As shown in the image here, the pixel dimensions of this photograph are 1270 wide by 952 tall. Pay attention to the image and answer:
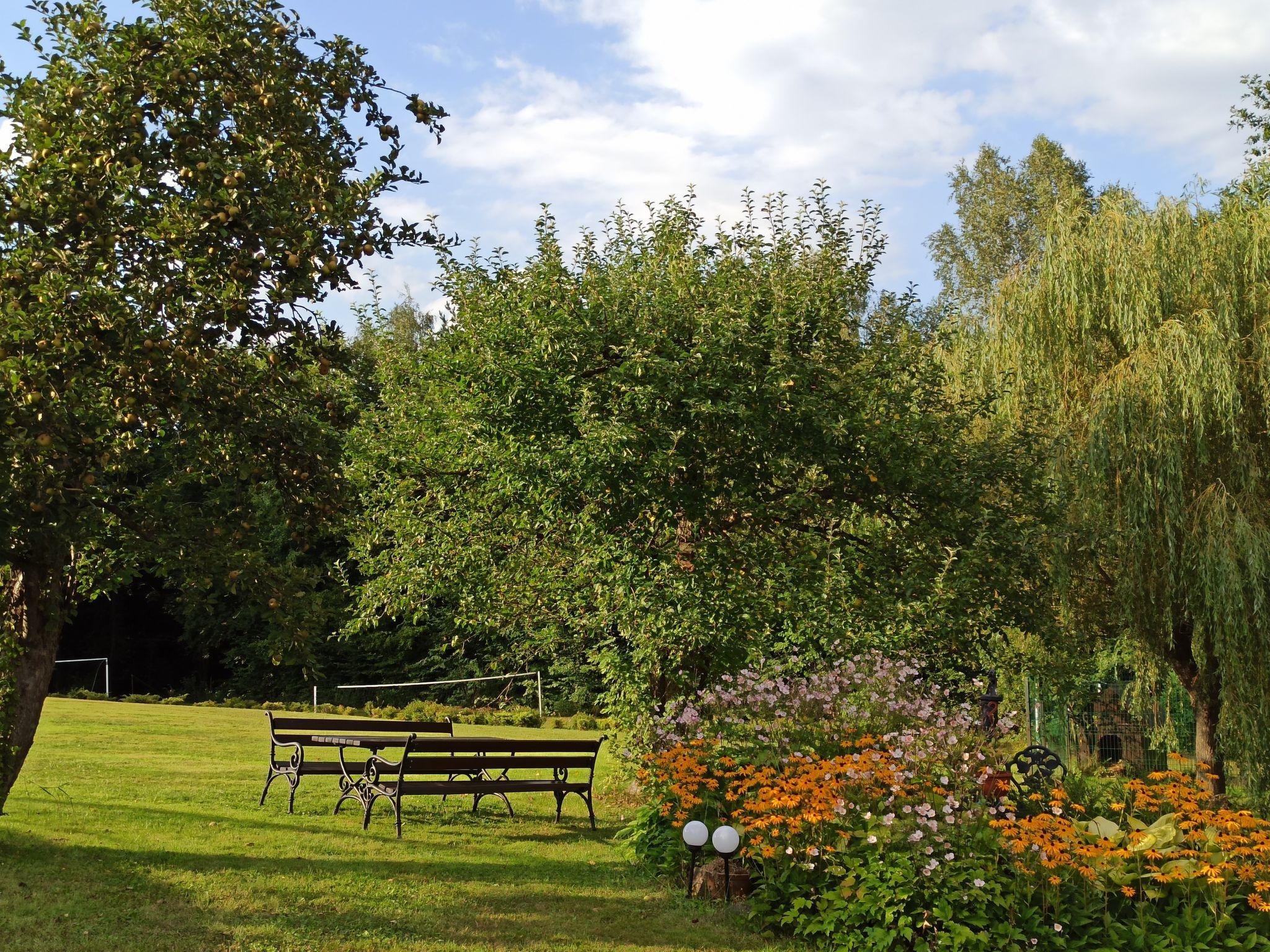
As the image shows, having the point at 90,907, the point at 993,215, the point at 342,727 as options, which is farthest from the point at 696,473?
the point at 993,215

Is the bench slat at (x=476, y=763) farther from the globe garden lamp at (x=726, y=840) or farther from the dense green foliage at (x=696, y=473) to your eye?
the globe garden lamp at (x=726, y=840)

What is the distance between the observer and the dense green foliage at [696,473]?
951 cm

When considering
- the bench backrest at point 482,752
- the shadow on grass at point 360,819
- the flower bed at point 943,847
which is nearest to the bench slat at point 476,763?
the bench backrest at point 482,752

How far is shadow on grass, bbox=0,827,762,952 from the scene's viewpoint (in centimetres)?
596

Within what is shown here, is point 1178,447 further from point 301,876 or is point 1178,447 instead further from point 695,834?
point 301,876

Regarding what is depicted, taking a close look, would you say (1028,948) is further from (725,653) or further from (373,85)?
(373,85)

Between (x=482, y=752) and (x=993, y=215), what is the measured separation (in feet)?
86.8

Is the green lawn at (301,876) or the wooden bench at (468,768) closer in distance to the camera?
the green lawn at (301,876)

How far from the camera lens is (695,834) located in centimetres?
698

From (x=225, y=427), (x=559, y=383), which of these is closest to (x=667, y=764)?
(x=559, y=383)

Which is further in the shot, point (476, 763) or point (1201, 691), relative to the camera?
point (1201, 691)

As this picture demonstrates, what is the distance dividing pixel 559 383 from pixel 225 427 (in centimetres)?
417

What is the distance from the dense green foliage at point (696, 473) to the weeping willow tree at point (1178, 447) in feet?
4.64

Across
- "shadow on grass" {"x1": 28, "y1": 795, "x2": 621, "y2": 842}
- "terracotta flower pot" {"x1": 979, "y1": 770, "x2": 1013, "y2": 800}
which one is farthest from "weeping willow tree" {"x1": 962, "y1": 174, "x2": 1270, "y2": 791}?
"shadow on grass" {"x1": 28, "y1": 795, "x2": 621, "y2": 842}
